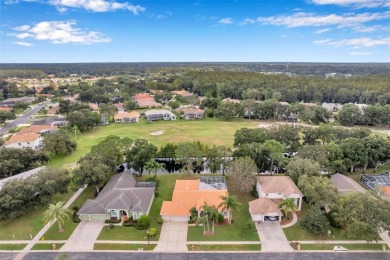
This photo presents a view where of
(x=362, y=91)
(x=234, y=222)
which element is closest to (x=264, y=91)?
(x=362, y=91)

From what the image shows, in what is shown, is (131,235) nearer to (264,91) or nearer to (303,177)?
(303,177)

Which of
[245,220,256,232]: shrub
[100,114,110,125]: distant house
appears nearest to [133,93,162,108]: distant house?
[100,114,110,125]: distant house

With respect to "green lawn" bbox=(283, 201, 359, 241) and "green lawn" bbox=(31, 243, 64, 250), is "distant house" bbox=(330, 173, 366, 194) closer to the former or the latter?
"green lawn" bbox=(283, 201, 359, 241)

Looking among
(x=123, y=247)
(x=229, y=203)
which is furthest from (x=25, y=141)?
(x=229, y=203)

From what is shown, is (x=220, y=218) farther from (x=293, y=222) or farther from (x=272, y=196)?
(x=293, y=222)

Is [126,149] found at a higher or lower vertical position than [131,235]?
higher

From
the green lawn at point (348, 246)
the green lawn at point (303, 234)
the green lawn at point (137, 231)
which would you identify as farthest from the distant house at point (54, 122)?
the green lawn at point (348, 246)

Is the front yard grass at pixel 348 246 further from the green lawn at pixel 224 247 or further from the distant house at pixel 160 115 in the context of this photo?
the distant house at pixel 160 115
